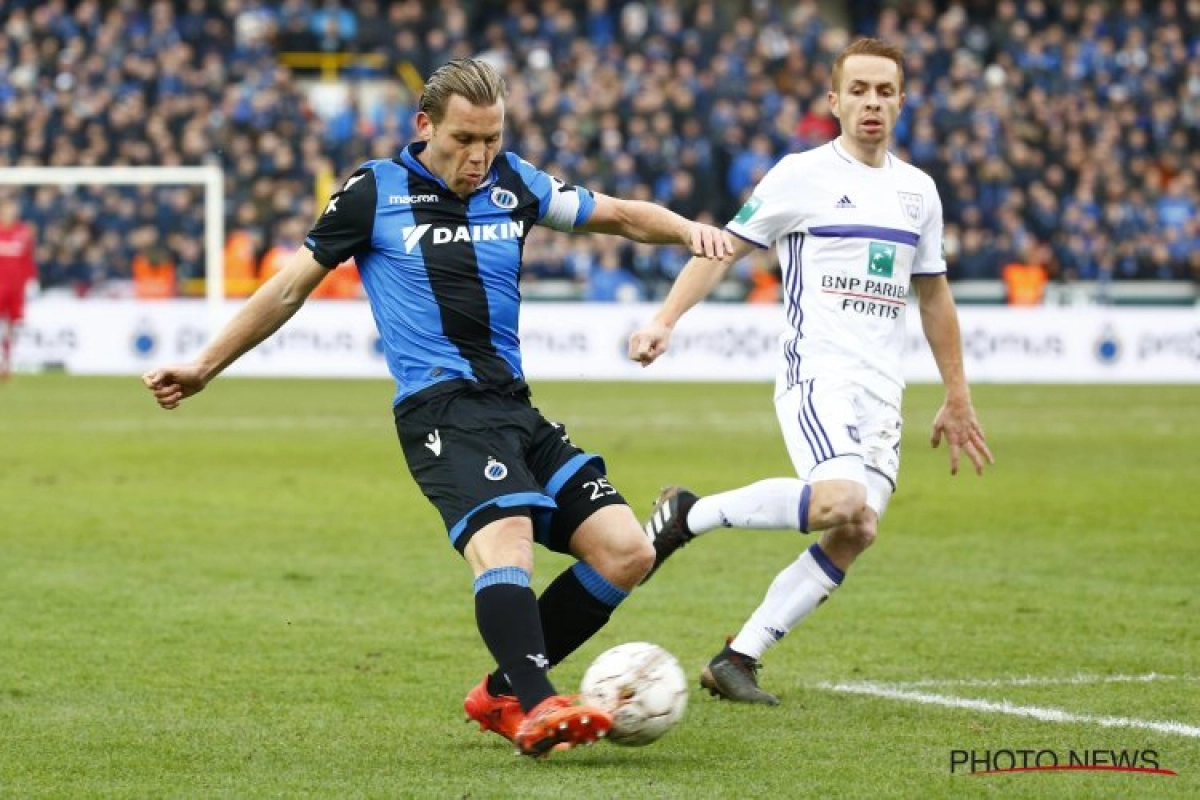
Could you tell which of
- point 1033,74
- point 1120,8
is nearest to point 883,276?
point 1033,74

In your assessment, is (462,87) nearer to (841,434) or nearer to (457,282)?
(457,282)

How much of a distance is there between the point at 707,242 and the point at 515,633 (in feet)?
4.53

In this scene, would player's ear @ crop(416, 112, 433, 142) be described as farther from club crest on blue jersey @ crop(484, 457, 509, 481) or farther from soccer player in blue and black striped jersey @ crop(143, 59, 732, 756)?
club crest on blue jersey @ crop(484, 457, 509, 481)

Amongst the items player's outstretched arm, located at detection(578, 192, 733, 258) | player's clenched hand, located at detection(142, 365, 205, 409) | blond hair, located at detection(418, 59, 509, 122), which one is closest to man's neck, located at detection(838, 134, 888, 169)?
player's outstretched arm, located at detection(578, 192, 733, 258)

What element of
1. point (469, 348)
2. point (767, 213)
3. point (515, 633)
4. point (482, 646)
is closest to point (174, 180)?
point (482, 646)

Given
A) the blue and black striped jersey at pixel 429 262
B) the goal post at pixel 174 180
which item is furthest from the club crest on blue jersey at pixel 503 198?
the goal post at pixel 174 180

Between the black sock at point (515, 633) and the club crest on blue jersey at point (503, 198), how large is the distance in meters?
1.20

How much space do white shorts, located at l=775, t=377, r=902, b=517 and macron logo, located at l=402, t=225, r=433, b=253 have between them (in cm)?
157

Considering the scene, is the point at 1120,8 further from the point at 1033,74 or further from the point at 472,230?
the point at 472,230

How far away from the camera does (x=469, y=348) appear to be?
6180mm

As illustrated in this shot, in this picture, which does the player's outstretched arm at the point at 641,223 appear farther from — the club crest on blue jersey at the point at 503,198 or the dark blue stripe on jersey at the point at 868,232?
the dark blue stripe on jersey at the point at 868,232

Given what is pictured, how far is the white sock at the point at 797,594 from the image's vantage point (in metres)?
Result: 7.20

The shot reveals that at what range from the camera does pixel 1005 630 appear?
8.57 metres

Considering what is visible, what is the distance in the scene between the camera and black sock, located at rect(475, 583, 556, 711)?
18.9 feet
